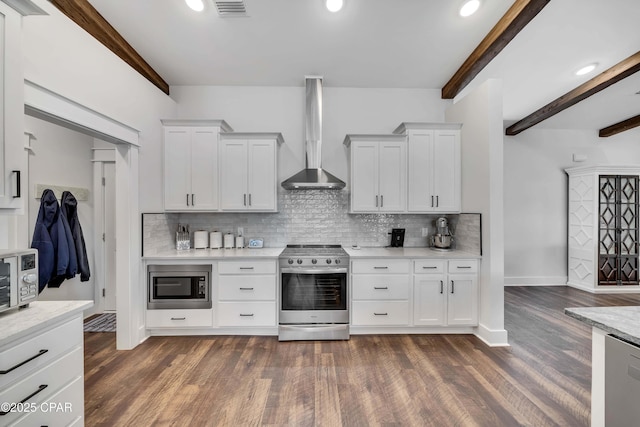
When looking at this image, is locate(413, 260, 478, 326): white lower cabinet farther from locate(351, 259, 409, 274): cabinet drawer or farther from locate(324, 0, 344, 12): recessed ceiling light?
locate(324, 0, 344, 12): recessed ceiling light

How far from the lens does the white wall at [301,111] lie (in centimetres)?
404

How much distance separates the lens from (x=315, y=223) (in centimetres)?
404

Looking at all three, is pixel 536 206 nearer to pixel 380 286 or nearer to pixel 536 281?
pixel 536 281

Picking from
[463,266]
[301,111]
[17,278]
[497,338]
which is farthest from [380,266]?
[17,278]

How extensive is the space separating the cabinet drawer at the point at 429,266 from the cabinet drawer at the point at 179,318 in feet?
7.80

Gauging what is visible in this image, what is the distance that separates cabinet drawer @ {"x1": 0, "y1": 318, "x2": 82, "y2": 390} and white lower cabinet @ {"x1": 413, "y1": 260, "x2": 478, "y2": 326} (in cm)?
298

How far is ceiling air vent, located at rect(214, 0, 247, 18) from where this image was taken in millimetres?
2627

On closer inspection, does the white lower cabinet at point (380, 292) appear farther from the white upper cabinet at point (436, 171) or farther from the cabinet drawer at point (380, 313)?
the white upper cabinet at point (436, 171)

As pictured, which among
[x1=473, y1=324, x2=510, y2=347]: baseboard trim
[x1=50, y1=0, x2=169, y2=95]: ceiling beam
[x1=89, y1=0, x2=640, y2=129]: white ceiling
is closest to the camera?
[x1=50, y1=0, x2=169, y2=95]: ceiling beam

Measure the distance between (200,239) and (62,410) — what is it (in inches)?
95.9

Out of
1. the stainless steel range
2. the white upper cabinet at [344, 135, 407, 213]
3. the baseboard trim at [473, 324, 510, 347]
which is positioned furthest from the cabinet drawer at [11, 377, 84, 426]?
the baseboard trim at [473, 324, 510, 347]

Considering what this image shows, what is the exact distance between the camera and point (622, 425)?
1104 mm

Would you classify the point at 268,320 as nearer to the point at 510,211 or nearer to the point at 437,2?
the point at 437,2

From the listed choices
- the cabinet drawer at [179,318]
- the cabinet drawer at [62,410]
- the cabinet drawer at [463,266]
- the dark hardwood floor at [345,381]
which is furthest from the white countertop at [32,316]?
the cabinet drawer at [463,266]
